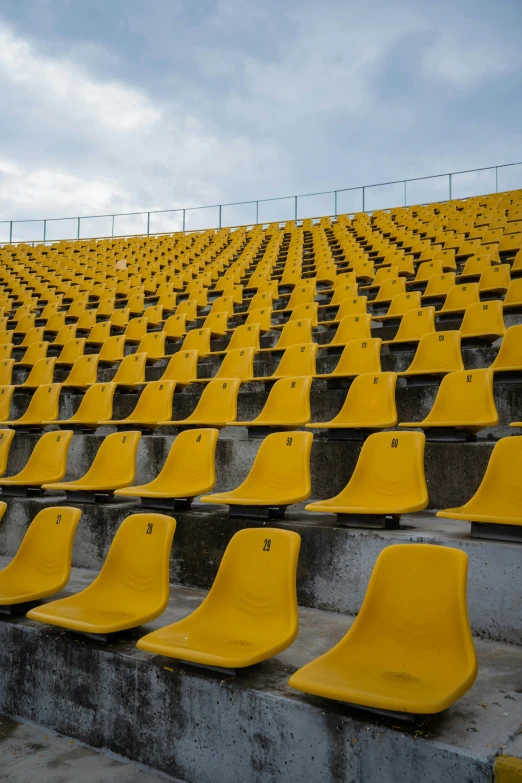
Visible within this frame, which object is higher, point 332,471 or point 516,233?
point 516,233

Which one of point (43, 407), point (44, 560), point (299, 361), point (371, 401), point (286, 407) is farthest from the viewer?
point (43, 407)

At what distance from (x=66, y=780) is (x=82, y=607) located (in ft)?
2.11

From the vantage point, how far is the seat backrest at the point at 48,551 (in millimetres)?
2707

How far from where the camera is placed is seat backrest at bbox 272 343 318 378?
440 cm

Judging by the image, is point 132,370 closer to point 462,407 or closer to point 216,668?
point 462,407

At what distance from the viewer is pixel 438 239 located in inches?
366

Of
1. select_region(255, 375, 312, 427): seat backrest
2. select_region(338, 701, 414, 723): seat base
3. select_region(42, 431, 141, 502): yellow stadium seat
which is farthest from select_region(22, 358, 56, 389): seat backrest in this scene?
select_region(338, 701, 414, 723): seat base

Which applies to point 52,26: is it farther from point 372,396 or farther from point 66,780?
point 66,780

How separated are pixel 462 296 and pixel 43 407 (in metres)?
3.58

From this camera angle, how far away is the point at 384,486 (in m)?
2.71

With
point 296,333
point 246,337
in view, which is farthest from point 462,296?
point 246,337

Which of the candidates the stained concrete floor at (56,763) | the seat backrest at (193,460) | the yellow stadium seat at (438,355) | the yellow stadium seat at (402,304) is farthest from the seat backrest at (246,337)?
the stained concrete floor at (56,763)

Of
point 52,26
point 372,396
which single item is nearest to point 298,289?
point 372,396

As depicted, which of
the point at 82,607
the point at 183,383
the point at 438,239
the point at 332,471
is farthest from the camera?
the point at 438,239
